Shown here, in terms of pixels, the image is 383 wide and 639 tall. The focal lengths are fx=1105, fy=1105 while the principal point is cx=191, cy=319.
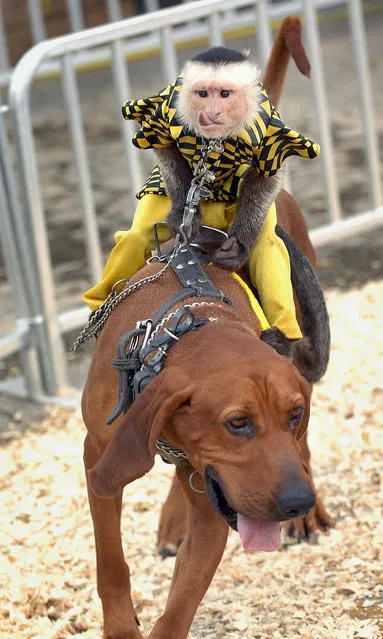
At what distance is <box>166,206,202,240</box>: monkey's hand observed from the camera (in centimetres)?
318

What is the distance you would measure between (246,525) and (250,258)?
100cm

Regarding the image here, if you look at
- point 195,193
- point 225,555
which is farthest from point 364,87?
point 195,193

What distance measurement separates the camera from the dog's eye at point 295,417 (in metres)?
2.55

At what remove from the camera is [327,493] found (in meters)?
4.48

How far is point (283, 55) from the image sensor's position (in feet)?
13.1

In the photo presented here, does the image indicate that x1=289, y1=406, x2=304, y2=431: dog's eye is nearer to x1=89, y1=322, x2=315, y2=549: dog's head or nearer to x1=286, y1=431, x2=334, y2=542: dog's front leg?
x1=89, y1=322, x2=315, y2=549: dog's head

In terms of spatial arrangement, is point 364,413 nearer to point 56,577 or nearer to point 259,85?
point 56,577

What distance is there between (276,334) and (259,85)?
704mm

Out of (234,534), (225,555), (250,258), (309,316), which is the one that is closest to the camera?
(250,258)

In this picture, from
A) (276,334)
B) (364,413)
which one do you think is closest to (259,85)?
(276,334)

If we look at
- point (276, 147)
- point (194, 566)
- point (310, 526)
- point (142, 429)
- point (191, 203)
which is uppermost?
point (276, 147)

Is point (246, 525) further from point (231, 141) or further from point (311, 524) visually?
point (311, 524)

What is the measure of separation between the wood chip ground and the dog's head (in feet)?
3.49

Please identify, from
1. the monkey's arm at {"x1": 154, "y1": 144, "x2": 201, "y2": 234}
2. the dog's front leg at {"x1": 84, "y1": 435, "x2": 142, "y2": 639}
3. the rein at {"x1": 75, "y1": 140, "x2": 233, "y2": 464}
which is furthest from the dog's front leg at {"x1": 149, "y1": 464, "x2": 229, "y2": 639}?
the monkey's arm at {"x1": 154, "y1": 144, "x2": 201, "y2": 234}
